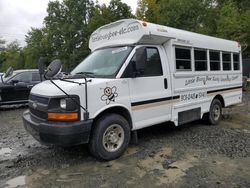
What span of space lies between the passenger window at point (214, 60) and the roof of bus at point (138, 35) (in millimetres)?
451

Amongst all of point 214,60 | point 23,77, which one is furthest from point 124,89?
point 23,77

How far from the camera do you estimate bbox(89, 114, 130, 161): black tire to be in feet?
15.9

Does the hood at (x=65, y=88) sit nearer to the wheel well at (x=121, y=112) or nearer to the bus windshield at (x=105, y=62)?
the bus windshield at (x=105, y=62)

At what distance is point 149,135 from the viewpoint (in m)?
6.81

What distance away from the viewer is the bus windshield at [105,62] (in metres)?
5.23

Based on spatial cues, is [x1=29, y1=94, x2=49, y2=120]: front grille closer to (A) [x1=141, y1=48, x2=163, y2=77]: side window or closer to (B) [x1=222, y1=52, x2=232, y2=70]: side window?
(A) [x1=141, y1=48, x2=163, y2=77]: side window

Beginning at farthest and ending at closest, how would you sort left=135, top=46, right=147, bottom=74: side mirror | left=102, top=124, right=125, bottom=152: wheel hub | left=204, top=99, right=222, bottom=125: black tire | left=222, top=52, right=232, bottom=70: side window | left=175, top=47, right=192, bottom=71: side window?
left=222, top=52, right=232, bottom=70: side window < left=204, top=99, right=222, bottom=125: black tire < left=175, top=47, right=192, bottom=71: side window < left=135, top=46, right=147, bottom=74: side mirror < left=102, top=124, right=125, bottom=152: wheel hub

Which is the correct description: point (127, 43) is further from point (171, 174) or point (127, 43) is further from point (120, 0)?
point (120, 0)

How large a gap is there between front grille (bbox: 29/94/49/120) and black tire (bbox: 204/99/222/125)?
4721 millimetres

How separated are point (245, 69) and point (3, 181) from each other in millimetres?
19703

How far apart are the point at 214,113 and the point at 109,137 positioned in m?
3.98

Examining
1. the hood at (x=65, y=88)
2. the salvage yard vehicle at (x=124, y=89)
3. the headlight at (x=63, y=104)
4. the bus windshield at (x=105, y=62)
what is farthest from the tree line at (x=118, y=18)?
the headlight at (x=63, y=104)

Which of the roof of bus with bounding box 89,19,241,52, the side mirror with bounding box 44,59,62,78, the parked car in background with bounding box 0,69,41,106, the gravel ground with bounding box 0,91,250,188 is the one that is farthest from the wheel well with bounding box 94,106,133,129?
the parked car in background with bounding box 0,69,41,106

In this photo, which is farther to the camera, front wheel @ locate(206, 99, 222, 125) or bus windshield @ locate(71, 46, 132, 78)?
front wheel @ locate(206, 99, 222, 125)
